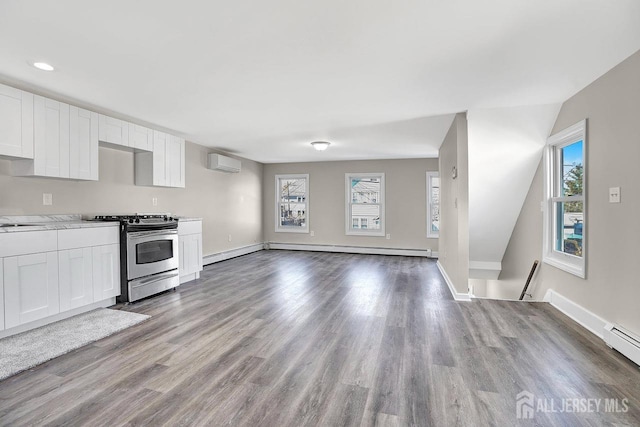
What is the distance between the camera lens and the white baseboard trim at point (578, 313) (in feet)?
9.24

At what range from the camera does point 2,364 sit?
230 centimetres

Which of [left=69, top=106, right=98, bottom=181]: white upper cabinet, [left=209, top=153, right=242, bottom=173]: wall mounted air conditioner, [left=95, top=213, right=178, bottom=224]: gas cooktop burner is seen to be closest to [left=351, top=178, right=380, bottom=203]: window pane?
[left=209, top=153, right=242, bottom=173]: wall mounted air conditioner

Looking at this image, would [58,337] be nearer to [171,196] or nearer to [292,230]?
[171,196]

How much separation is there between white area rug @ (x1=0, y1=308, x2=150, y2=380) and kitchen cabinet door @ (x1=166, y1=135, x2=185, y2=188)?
2.20 metres

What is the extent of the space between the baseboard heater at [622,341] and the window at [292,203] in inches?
250

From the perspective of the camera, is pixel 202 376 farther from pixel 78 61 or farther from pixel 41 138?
pixel 41 138

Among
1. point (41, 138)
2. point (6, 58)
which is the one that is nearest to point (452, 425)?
point (6, 58)

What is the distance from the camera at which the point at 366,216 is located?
7941 millimetres

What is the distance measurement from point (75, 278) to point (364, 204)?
6.00m

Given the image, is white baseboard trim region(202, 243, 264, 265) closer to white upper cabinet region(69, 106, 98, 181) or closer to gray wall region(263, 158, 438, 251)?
gray wall region(263, 158, 438, 251)

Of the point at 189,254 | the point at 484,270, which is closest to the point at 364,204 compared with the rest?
the point at 484,270

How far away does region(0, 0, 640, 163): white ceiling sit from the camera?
6.28 ft

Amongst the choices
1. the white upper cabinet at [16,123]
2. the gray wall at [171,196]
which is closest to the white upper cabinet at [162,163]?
the gray wall at [171,196]

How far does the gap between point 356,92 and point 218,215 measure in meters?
4.33
